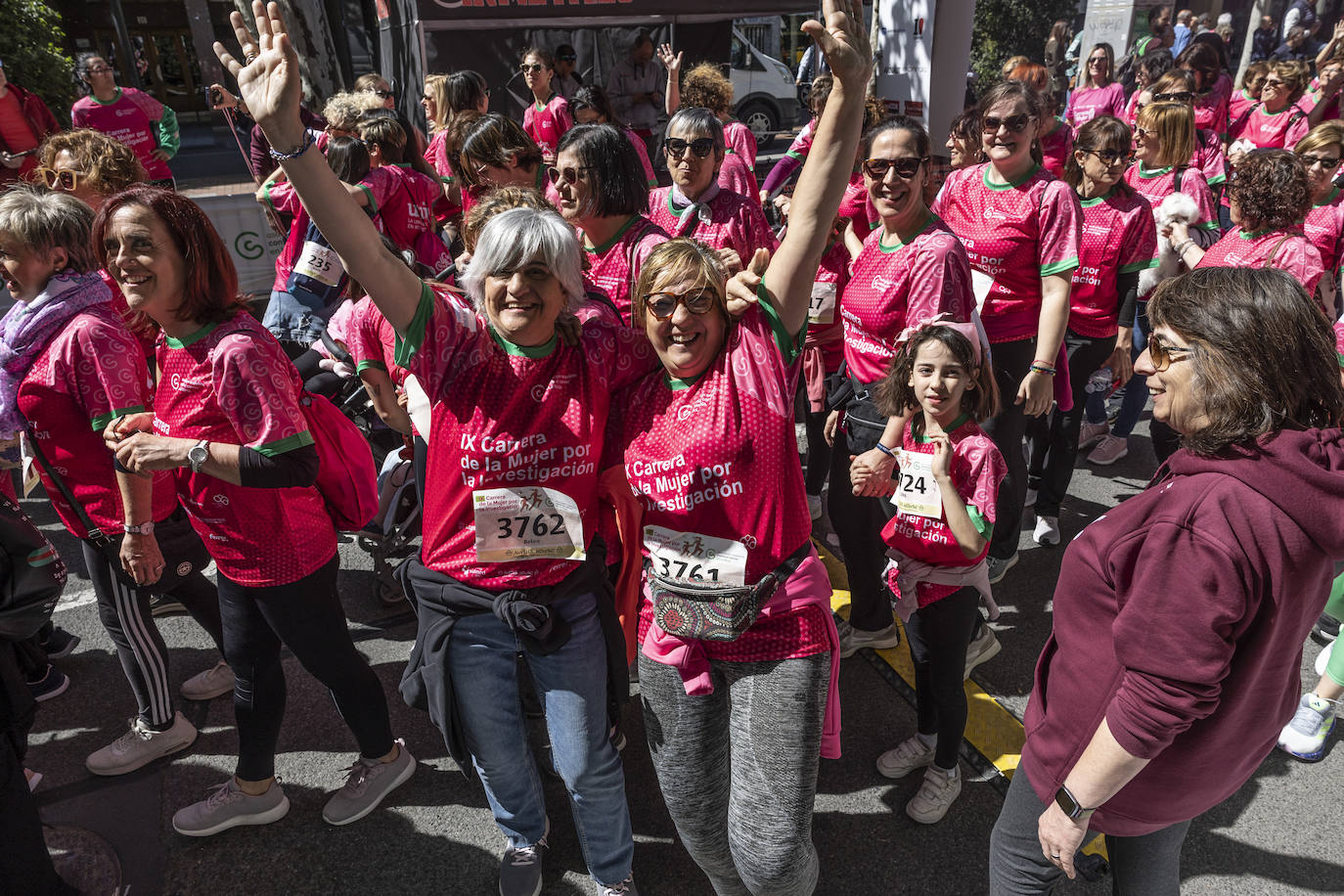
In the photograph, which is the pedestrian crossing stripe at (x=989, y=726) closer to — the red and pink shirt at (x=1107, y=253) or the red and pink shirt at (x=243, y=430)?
the red and pink shirt at (x=243, y=430)

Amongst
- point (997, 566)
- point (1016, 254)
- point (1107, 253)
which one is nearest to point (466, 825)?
point (997, 566)

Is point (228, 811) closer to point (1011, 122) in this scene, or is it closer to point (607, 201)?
point (607, 201)

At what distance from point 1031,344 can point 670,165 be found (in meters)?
1.81

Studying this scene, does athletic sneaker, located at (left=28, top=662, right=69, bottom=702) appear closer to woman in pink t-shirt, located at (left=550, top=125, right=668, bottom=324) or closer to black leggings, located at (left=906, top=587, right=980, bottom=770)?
woman in pink t-shirt, located at (left=550, top=125, right=668, bottom=324)

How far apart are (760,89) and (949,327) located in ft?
48.1

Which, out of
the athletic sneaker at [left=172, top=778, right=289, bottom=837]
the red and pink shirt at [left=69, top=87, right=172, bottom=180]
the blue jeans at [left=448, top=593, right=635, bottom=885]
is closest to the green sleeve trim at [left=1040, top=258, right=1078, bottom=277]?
the blue jeans at [left=448, top=593, right=635, bottom=885]

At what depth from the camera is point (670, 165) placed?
3.97 meters

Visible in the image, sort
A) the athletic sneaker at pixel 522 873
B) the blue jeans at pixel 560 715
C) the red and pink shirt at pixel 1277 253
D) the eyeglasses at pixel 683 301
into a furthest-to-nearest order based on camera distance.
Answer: the red and pink shirt at pixel 1277 253, the athletic sneaker at pixel 522 873, the blue jeans at pixel 560 715, the eyeglasses at pixel 683 301

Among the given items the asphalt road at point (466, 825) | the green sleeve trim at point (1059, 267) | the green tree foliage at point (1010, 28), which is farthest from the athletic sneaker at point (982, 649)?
the green tree foliage at point (1010, 28)

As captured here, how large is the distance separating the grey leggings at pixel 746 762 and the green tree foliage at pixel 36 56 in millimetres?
11613

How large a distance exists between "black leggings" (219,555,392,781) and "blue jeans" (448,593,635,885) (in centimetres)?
62

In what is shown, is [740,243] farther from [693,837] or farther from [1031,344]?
[693,837]

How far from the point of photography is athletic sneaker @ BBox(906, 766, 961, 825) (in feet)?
9.00

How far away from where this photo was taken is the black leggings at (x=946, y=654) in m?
2.64
